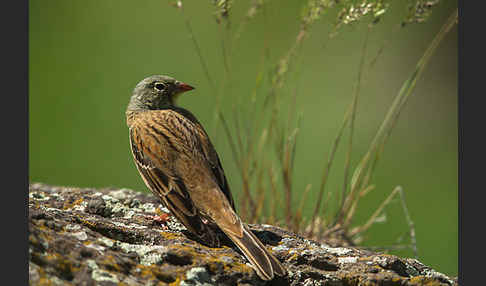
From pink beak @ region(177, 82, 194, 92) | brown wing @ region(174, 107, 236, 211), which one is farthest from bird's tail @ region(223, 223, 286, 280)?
pink beak @ region(177, 82, 194, 92)

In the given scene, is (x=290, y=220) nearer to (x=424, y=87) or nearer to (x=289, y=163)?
(x=289, y=163)

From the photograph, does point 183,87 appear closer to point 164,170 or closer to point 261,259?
point 164,170

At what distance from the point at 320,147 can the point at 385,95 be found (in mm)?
1404

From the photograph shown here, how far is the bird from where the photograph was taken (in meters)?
3.17

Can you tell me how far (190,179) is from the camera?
3635mm

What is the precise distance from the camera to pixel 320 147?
852cm

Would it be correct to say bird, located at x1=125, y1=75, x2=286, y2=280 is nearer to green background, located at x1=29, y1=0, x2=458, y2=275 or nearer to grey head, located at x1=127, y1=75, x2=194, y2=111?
grey head, located at x1=127, y1=75, x2=194, y2=111

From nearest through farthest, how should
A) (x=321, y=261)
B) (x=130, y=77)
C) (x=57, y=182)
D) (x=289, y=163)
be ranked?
→ (x=321, y=261) → (x=289, y=163) → (x=57, y=182) → (x=130, y=77)

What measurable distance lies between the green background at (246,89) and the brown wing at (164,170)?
119 inches

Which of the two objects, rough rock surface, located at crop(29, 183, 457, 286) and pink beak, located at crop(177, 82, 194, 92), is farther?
pink beak, located at crop(177, 82, 194, 92)

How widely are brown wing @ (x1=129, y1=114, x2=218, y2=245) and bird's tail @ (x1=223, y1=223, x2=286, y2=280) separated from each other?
0.22m

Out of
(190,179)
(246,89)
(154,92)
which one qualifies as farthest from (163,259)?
(246,89)

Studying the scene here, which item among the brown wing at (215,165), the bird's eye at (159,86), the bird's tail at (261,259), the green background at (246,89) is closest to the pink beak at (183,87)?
the bird's eye at (159,86)

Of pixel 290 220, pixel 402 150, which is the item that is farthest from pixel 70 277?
pixel 402 150
